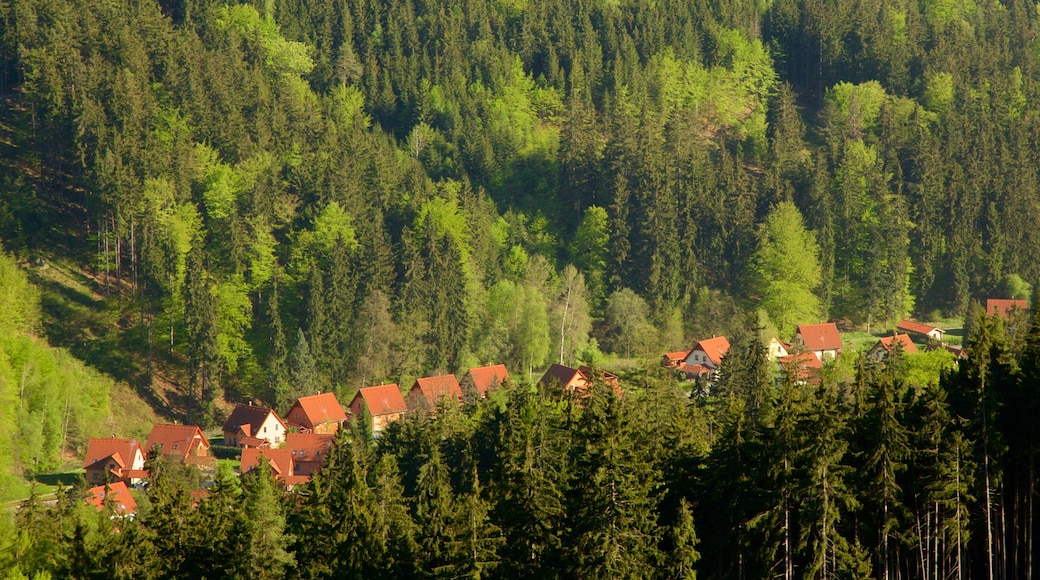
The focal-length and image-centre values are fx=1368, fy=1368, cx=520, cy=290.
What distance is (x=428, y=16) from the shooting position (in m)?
164

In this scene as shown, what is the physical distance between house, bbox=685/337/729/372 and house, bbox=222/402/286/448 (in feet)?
114

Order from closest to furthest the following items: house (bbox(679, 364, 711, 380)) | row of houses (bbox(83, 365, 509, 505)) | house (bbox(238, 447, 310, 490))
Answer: house (bbox(238, 447, 310, 490)) → row of houses (bbox(83, 365, 509, 505)) → house (bbox(679, 364, 711, 380))

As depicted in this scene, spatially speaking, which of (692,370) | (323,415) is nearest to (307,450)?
(323,415)

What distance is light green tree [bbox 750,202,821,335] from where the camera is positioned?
402ft

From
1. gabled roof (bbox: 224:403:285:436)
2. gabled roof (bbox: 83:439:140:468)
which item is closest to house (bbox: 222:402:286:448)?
gabled roof (bbox: 224:403:285:436)

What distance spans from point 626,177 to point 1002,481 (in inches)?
3400

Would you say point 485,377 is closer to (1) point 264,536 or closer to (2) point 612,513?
(1) point 264,536

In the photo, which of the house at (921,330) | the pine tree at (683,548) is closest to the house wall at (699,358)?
the house at (921,330)

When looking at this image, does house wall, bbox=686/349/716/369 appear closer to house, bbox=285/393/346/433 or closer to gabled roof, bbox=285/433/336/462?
house, bbox=285/393/346/433

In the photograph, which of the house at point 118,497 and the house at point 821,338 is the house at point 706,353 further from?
the house at point 118,497

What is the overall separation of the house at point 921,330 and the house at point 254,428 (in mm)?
56915

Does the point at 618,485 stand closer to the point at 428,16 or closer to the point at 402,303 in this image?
the point at 402,303

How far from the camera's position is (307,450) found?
91312 mm

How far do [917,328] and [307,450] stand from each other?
59232 millimetres
